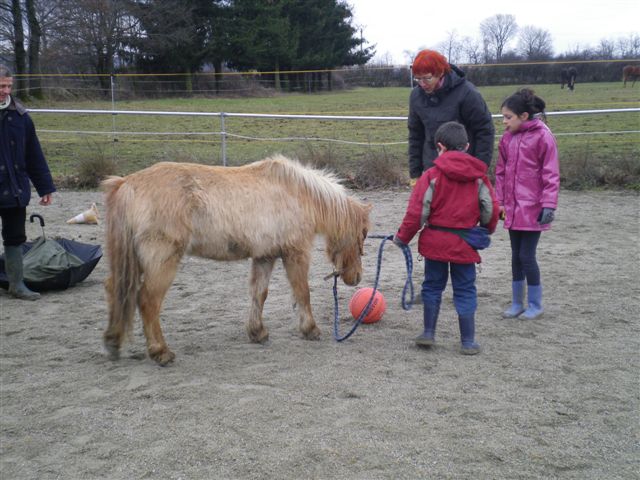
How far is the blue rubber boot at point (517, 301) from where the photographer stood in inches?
198

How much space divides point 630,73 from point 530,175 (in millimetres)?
20565

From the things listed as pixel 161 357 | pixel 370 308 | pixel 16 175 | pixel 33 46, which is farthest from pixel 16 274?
pixel 33 46

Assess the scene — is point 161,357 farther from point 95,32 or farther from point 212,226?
point 95,32

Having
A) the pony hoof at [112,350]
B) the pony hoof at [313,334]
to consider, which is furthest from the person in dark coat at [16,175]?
the pony hoof at [313,334]

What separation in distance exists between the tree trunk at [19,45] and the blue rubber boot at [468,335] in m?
24.9

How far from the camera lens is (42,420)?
3340 millimetres

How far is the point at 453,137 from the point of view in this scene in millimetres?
4090

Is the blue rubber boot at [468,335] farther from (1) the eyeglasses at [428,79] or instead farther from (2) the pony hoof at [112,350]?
(2) the pony hoof at [112,350]

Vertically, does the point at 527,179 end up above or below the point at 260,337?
above

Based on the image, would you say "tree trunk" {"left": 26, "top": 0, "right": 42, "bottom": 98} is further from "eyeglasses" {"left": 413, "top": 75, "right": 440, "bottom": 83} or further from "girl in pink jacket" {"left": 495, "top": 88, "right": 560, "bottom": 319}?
"girl in pink jacket" {"left": 495, "top": 88, "right": 560, "bottom": 319}

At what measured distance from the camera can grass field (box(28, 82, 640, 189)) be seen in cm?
1130

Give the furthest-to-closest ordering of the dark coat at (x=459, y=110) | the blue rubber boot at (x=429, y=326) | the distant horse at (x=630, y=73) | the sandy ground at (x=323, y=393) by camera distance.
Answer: the distant horse at (x=630, y=73), the dark coat at (x=459, y=110), the blue rubber boot at (x=429, y=326), the sandy ground at (x=323, y=393)

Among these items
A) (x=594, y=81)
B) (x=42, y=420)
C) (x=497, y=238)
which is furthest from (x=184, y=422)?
(x=594, y=81)

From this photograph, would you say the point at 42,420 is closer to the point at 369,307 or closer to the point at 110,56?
the point at 369,307
